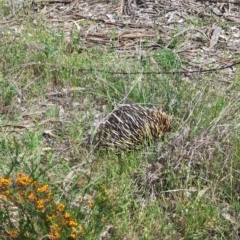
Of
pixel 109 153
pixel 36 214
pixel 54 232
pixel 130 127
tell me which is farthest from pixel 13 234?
pixel 130 127

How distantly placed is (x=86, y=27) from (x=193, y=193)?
3.15 m

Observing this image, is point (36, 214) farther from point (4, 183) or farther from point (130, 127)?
point (130, 127)

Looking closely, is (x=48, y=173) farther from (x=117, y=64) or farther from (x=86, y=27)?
(x=86, y=27)

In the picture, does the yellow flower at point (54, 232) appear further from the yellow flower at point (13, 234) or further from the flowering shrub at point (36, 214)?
the yellow flower at point (13, 234)

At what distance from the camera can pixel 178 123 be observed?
4.88m

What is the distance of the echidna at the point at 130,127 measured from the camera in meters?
4.79

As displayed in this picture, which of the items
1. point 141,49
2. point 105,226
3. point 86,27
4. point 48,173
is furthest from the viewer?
point 86,27

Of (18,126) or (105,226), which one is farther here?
(18,126)

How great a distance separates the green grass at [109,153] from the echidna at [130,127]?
0.31 ft

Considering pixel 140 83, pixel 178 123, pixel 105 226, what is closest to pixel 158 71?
pixel 140 83

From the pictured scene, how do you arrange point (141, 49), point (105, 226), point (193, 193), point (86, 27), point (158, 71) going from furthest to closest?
point (86, 27) < point (141, 49) < point (158, 71) < point (193, 193) < point (105, 226)

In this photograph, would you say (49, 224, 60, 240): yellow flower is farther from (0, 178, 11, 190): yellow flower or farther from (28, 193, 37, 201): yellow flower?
(0, 178, 11, 190): yellow flower

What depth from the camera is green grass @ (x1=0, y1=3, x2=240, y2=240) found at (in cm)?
379

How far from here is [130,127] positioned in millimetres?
4867
